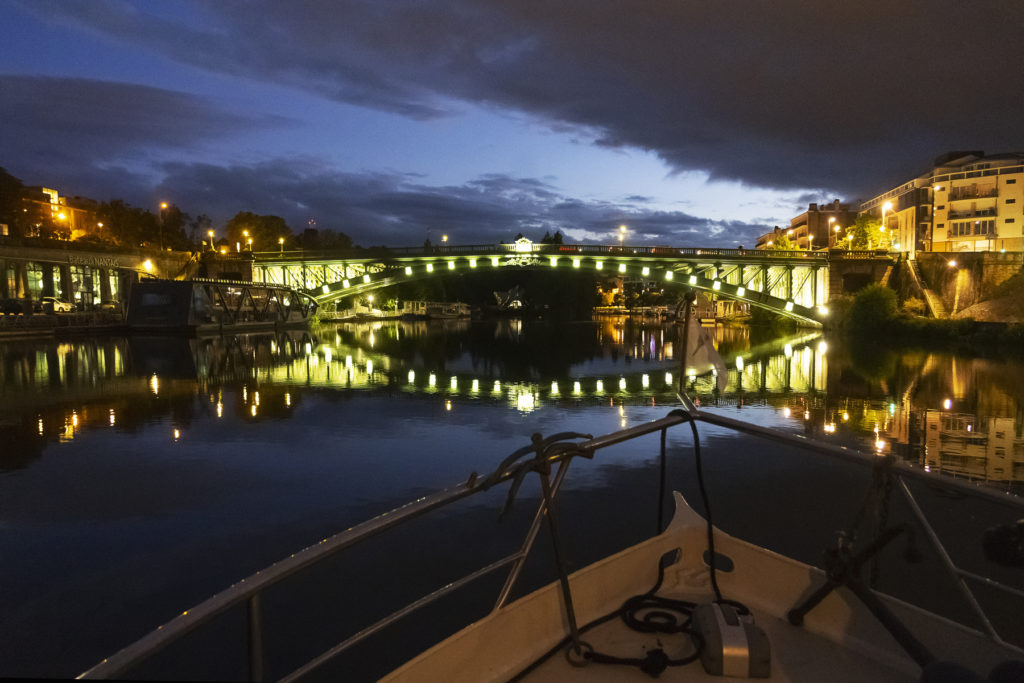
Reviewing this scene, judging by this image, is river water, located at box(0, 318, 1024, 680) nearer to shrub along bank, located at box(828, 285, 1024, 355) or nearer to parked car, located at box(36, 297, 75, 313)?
shrub along bank, located at box(828, 285, 1024, 355)

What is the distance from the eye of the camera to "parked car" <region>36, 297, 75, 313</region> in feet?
184

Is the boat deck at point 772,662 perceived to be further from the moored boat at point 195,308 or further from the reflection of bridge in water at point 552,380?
the moored boat at point 195,308

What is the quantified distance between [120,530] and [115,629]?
3.02m

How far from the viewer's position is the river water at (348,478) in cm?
655

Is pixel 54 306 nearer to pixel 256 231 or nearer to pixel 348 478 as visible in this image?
pixel 256 231

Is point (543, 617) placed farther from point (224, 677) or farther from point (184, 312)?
point (184, 312)

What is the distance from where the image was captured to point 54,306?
58.7 m

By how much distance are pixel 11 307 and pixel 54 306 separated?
25.1ft

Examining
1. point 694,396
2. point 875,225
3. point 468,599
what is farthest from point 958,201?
point 468,599

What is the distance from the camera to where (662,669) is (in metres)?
3.53

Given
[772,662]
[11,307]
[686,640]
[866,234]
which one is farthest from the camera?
[866,234]

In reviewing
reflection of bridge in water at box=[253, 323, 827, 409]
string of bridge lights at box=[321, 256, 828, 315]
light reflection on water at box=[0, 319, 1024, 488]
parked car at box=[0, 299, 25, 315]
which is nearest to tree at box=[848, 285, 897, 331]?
string of bridge lights at box=[321, 256, 828, 315]

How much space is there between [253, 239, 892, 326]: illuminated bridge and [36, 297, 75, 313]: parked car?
23.2 metres

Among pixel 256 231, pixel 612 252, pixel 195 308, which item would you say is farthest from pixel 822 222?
pixel 195 308
